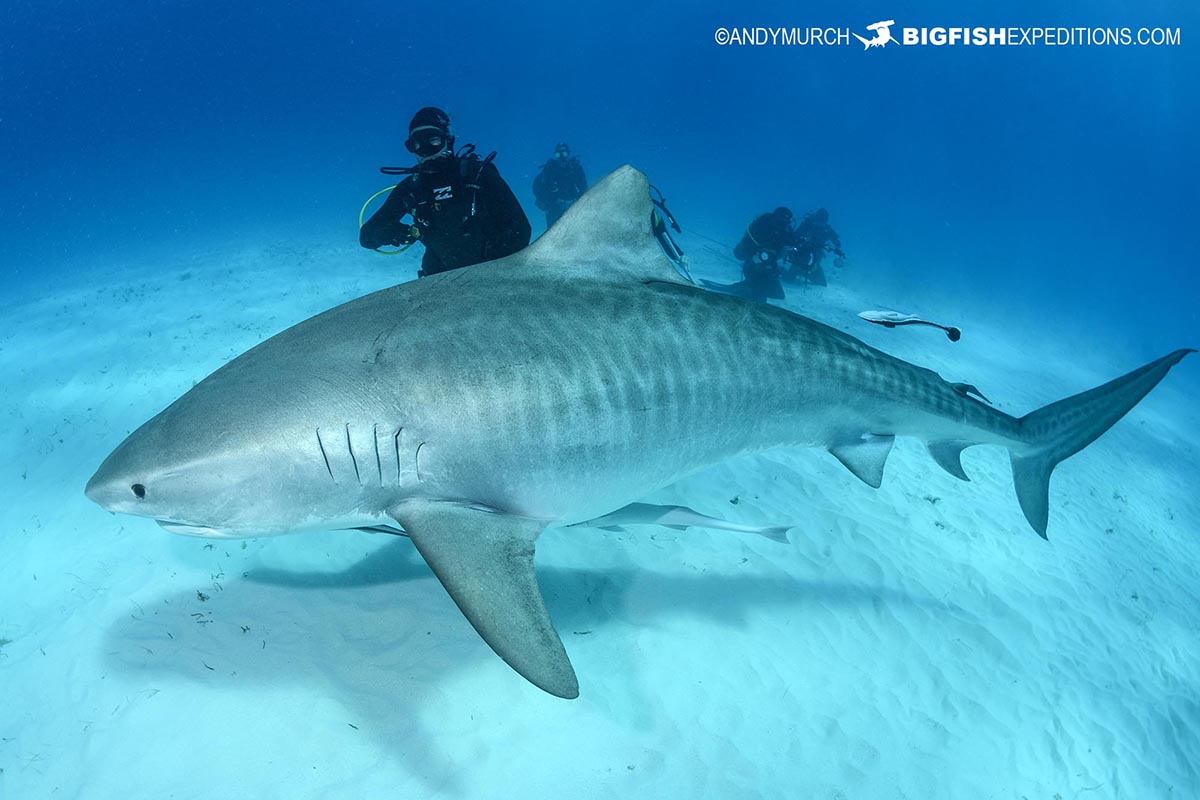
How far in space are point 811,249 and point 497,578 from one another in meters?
14.9

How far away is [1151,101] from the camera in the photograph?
94938 millimetres

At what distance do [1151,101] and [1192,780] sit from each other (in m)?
137

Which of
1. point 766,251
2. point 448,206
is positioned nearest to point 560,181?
point 766,251

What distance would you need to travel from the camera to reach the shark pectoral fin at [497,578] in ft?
5.80

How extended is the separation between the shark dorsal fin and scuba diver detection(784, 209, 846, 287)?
40.4 ft

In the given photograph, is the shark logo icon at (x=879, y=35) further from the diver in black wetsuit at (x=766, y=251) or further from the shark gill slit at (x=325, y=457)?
the shark gill slit at (x=325, y=457)

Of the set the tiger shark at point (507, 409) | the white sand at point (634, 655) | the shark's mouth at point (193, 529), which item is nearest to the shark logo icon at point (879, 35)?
the white sand at point (634, 655)

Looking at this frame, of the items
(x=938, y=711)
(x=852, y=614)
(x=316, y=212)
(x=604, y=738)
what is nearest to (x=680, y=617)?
(x=604, y=738)

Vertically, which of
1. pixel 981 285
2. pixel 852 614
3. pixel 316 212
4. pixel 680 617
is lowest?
pixel 981 285

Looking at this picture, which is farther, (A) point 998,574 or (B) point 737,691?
(A) point 998,574

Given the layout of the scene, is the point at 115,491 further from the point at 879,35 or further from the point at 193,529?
the point at 879,35

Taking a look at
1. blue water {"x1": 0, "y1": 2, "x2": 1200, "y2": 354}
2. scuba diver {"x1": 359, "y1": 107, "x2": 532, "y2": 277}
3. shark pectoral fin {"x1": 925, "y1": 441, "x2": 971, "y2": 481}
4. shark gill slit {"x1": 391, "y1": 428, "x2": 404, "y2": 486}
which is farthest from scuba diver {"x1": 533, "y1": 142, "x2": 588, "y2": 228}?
shark gill slit {"x1": 391, "y1": 428, "x2": 404, "y2": 486}

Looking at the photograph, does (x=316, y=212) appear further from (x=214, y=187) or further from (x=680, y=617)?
(x=680, y=617)

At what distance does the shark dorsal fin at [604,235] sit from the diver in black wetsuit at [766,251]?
1087 cm
